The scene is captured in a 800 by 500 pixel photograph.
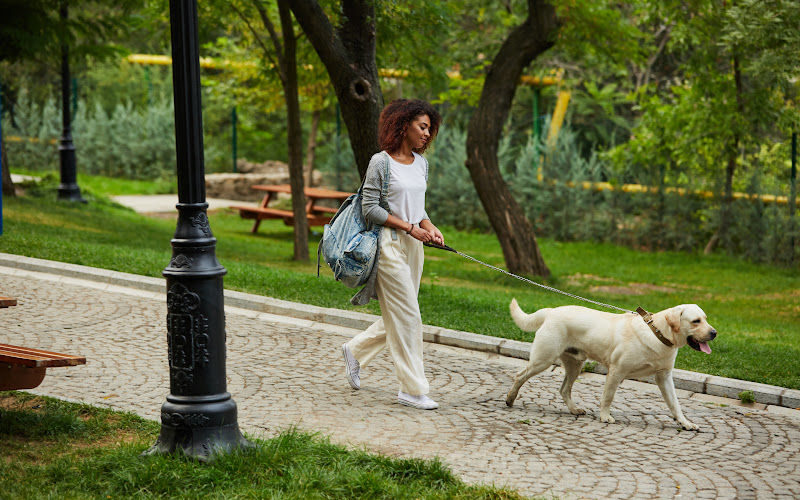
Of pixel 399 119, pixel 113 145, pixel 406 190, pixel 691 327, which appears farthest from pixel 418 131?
pixel 113 145

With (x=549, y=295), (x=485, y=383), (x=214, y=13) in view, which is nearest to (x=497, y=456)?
(x=485, y=383)

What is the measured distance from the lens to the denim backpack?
21.3 feet

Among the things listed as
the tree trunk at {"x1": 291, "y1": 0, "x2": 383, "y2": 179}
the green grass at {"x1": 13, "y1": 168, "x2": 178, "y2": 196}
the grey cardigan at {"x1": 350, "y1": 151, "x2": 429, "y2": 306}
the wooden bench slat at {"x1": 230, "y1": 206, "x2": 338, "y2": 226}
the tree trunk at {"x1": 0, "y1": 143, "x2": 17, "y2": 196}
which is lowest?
the wooden bench slat at {"x1": 230, "y1": 206, "x2": 338, "y2": 226}

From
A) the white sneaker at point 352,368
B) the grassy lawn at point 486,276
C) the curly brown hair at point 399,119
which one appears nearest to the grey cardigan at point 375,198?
the curly brown hair at point 399,119

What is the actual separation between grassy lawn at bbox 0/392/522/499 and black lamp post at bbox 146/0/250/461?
0.54 ft

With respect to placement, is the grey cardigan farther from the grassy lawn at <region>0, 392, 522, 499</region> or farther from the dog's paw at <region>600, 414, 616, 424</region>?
the dog's paw at <region>600, 414, 616, 424</region>

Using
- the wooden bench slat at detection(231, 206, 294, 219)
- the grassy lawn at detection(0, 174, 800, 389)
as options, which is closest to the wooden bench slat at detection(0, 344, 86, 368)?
the grassy lawn at detection(0, 174, 800, 389)

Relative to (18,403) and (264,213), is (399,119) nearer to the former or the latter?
(18,403)

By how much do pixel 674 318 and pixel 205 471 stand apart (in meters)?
3.00

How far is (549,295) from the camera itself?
12992 mm

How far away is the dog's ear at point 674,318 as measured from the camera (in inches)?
239

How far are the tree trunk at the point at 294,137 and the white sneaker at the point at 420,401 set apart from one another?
7.86 meters

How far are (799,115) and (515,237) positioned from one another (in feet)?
20.4

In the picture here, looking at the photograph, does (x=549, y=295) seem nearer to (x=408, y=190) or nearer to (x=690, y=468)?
(x=408, y=190)
